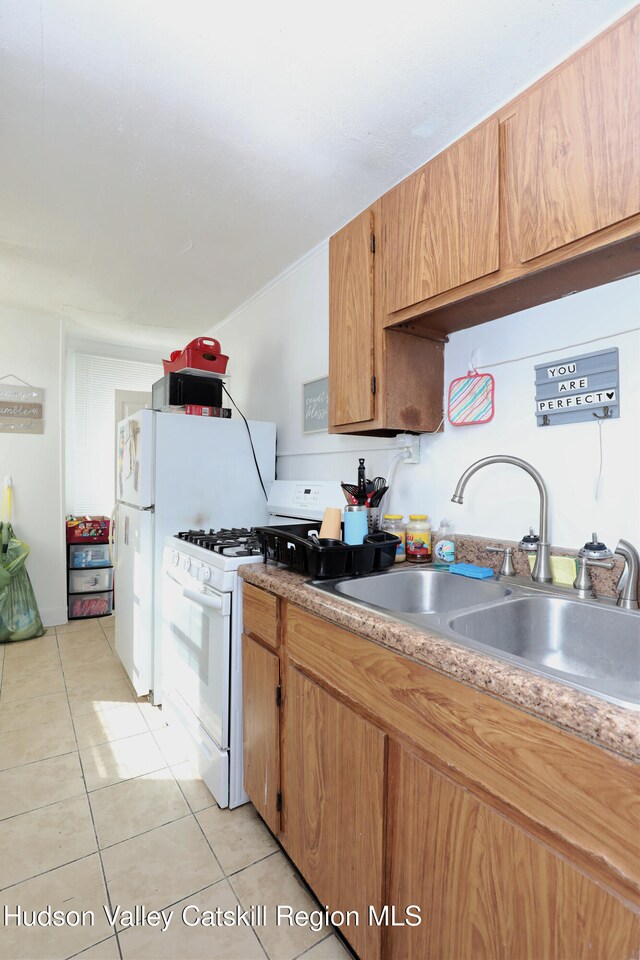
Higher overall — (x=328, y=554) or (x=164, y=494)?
(x=164, y=494)

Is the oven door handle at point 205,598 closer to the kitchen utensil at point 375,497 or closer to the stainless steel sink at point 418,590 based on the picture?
the stainless steel sink at point 418,590

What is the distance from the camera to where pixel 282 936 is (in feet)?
3.92

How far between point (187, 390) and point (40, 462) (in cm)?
173

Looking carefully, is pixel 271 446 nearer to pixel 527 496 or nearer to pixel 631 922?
pixel 527 496

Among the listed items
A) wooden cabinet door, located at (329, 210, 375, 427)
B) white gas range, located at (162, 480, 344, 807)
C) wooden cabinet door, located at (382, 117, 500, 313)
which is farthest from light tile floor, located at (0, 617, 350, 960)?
wooden cabinet door, located at (382, 117, 500, 313)

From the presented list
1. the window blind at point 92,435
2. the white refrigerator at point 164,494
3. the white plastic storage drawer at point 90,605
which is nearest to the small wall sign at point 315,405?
the white refrigerator at point 164,494

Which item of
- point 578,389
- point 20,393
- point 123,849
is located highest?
point 20,393

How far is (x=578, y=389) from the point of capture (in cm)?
132

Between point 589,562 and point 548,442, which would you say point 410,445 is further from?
point 589,562

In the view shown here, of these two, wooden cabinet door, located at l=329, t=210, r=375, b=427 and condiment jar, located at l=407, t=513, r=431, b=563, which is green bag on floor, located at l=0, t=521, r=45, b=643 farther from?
condiment jar, located at l=407, t=513, r=431, b=563

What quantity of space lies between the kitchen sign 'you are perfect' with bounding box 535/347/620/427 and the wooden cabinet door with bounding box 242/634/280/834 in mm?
1129

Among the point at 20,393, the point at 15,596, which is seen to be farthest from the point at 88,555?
the point at 20,393

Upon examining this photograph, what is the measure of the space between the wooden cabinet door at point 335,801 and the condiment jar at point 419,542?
0.63 meters

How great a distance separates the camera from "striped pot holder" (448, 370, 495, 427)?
5.13 feet
